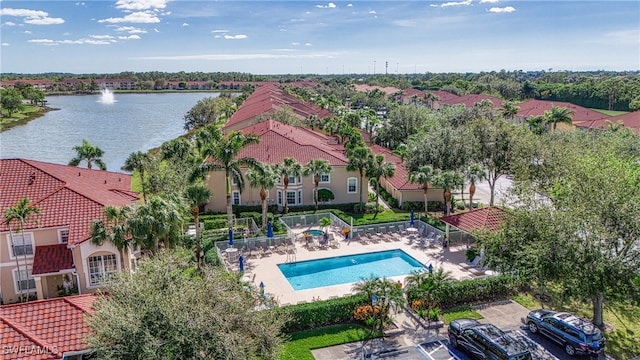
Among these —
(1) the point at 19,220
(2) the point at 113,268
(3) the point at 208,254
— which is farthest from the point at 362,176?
(1) the point at 19,220

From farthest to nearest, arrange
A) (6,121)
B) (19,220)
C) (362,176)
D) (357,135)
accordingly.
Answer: (6,121) < (357,135) < (362,176) < (19,220)

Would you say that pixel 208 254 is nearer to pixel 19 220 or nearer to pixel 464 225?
pixel 19 220

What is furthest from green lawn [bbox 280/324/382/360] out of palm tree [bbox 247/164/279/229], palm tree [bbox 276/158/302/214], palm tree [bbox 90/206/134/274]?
palm tree [bbox 276/158/302/214]

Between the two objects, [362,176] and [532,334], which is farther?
[362,176]

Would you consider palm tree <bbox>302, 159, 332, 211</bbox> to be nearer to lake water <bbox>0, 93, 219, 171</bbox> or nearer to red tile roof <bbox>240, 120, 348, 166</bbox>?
red tile roof <bbox>240, 120, 348, 166</bbox>

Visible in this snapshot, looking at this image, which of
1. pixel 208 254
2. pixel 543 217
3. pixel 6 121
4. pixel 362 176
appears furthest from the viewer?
pixel 6 121
